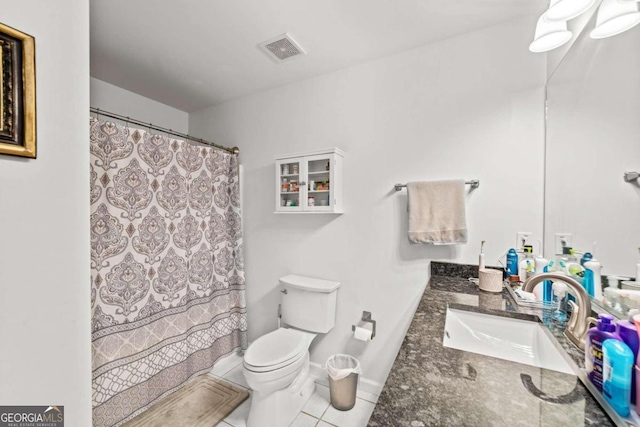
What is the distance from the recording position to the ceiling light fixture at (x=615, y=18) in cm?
79

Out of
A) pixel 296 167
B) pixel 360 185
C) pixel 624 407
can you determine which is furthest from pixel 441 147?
pixel 624 407

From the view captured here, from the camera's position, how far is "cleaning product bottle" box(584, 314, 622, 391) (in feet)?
1.99

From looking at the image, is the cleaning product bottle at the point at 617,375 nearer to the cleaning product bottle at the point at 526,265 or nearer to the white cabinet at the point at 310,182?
the cleaning product bottle at the point at 526,265

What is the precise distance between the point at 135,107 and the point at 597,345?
3.18 m

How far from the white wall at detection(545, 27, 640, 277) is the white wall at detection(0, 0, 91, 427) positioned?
5.70ft

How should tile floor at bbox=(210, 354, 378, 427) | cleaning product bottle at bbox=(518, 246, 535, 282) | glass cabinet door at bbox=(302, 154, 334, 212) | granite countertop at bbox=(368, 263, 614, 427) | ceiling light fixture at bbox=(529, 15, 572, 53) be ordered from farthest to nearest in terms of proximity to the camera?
glass cabinet door at bbox=(302, 154, 334, 212)
tile floor at bbox=(210, 354, 378, 427)
cleaning product bottle at bbox=(518, 246, 535, 282)
ceiling light fixture at bbox=(529, 15, 572, 53)
granite countertop at bbox=(368, 263, 614, 427)

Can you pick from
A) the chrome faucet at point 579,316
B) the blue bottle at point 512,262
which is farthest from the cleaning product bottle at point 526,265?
the chrome faucet at point 579,316

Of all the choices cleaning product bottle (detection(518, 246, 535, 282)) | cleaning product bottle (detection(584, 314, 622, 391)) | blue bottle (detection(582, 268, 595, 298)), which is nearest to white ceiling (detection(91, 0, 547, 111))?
cleaning product bottle (detection(518, 246, 535, 282))

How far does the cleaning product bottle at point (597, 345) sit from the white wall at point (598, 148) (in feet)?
1.09

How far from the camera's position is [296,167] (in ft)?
6.46

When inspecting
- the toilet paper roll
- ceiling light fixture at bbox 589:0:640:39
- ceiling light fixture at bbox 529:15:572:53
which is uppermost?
ceiling light fixture at bbox 529:15:572:53

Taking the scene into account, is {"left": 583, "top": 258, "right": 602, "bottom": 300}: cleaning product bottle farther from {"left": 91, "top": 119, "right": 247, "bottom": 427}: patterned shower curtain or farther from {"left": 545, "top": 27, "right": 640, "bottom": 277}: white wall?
{"left": 91, "top": 119, "right": 247, "bottom": 427}: patterned shower curtain

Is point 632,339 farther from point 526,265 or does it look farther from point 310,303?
point 310,303

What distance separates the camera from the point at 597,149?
97 centimetres
